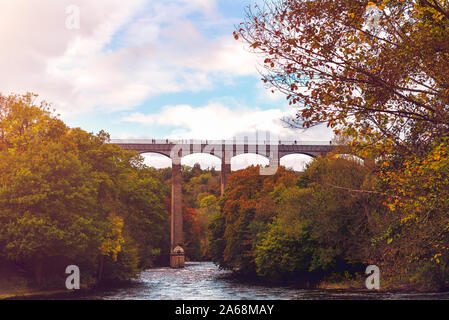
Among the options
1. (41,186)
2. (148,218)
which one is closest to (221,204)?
(148,218)

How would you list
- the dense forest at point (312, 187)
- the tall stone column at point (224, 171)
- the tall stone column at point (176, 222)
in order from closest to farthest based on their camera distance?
the dense forest at point (312, 187) → the tall stone column at point (176, 222) → the tall stone column at point (224, 171)

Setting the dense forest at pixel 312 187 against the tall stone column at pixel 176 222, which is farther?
the tall stone column at pixel 176 222

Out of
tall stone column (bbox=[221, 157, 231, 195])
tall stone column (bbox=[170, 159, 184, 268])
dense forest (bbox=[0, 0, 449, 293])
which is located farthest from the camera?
tall stone column (bbox=[221, 157, 231, 195])

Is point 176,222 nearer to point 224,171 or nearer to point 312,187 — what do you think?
point 224,171

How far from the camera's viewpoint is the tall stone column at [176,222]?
7031cm

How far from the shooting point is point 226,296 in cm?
3200

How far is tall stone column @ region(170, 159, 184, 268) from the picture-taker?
231 feet

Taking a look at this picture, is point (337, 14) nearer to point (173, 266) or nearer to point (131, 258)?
point (131, 258)

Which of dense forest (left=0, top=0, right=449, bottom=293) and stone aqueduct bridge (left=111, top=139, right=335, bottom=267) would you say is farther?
stone aqueduct bridge (left=111, top=139, right=335, bottom=267)

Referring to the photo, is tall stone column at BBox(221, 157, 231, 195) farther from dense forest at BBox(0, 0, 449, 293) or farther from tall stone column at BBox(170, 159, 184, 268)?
dense forest at BBox(0, 0, 449, 293)

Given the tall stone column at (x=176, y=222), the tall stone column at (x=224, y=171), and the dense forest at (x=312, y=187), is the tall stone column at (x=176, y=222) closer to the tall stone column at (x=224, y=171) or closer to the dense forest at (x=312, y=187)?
Answer: the tall stone column at (x=224, y=171)

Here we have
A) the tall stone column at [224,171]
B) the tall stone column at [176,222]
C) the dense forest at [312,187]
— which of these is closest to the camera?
the dense forest at [312,187]

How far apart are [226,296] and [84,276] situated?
33.9 ft

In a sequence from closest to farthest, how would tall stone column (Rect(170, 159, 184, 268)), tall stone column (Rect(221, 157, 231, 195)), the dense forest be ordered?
the dense forest
tall stone column (Rect(170, 159, 184, 268))
tall stone column (Rect(221, 157, 231, 195))
